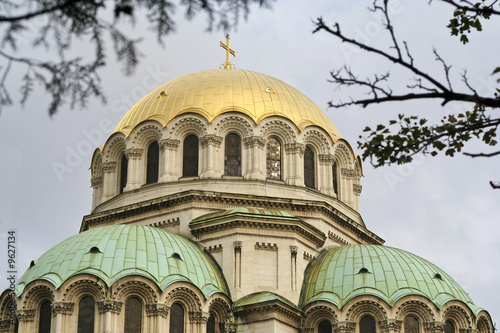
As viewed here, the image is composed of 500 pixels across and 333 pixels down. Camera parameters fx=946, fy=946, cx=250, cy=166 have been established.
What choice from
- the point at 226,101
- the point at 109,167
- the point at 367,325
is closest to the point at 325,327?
the point at 367,325

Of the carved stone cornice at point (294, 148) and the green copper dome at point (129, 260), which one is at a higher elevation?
the carved stone cornice at point (294, 148)

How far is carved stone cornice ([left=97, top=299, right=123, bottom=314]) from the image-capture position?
3047 cm

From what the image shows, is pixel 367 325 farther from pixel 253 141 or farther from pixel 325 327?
pixel 253 141

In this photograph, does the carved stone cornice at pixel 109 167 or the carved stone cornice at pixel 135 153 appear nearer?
the carved stone cornice at pixel 135 153

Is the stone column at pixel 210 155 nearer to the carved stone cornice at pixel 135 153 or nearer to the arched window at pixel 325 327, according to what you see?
the carved stone cornice at pixel 135 153

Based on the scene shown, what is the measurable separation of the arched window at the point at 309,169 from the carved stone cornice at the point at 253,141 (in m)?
2.27

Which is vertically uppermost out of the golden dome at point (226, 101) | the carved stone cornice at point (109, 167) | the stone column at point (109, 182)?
the golden dome at point (226, 101)

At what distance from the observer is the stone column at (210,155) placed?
3825cm

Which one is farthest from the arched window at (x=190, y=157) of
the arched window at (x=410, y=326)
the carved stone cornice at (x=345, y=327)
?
the arched window at (x=410, y=326)

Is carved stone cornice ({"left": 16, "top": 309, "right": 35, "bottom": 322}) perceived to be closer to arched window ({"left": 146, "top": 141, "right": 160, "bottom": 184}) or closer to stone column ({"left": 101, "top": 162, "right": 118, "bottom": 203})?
arched window ({"left": 146, "top": 141, "right": 160, "bottom": 184})

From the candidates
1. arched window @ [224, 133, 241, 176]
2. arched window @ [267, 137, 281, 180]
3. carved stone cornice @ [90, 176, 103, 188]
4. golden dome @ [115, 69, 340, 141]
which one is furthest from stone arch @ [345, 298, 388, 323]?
carved stone cornice @ [90, 176, 103, 188]

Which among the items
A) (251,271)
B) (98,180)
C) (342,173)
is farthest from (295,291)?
(98,180)

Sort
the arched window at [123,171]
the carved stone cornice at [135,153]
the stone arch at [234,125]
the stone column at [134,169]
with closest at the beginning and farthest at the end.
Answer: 1. the stone arch at [234,125]
2. the stone column at [134,169]
3. the carved stone cornice at [135,153]
4. the arched window at [123,171]

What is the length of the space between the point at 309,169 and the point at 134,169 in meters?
7.41
